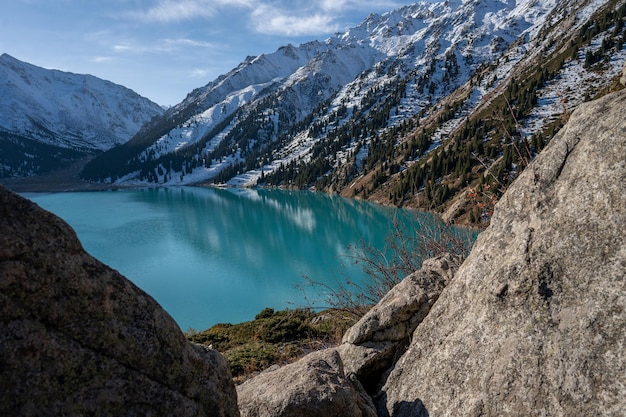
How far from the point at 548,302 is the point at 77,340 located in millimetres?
4303

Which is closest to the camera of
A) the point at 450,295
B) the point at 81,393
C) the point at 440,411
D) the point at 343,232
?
the point at 81,393

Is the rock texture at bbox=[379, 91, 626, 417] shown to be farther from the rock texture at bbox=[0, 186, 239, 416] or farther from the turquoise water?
the turquoise water

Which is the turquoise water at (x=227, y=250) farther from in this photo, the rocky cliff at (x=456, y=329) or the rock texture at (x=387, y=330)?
the rocky cliff at (x=456, y=329)

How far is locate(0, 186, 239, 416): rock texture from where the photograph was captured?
2676 mm

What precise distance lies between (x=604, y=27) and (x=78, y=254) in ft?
658

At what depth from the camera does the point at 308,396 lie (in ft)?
14.4

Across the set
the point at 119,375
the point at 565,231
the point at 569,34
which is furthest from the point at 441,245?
the point at 569,34

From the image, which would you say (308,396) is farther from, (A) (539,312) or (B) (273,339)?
(B) (273,339)

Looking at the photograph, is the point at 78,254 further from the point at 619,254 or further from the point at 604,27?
the point at 604,27

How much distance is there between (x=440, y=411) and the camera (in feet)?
13.4

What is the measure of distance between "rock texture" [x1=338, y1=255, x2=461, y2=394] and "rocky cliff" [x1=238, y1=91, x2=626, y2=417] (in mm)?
544

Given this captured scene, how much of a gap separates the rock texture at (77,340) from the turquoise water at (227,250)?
12.9 m

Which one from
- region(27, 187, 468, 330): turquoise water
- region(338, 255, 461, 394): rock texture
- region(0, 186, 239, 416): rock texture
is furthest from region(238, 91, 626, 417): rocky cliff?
region(27, 187, 468, 330): turquoise water

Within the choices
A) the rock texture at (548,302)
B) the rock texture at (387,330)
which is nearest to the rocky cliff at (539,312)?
the rock texture at (548,302)
